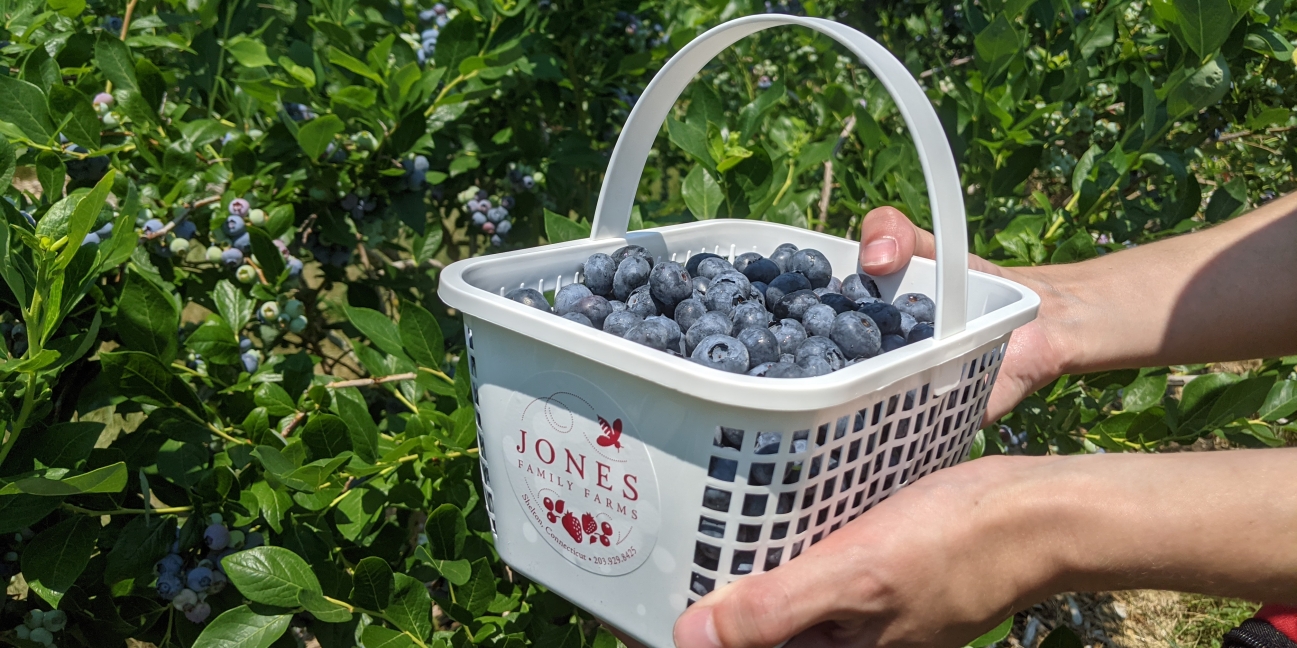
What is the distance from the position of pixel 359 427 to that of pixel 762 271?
503mm

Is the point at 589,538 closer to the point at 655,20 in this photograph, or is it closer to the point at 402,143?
the point at 402,143

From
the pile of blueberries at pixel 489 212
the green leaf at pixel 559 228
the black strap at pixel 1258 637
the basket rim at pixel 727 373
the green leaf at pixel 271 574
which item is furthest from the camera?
the pile of blueberries at pixel 489 212

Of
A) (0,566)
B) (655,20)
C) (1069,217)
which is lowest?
(0,566)

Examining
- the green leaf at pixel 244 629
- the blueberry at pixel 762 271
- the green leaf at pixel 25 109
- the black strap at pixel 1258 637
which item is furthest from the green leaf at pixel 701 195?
the black strap at pixel 1258 637

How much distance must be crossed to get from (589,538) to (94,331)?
0.54 metres

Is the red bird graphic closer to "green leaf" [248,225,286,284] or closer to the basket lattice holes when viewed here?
the basket lattice holes

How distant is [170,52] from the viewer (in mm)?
1804

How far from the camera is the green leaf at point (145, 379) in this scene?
3.19ft

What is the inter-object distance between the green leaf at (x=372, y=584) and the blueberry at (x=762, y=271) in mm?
519

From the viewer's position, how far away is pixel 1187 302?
1257 millimetres

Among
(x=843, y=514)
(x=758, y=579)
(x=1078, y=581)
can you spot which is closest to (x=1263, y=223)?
(x=1078, y=581)

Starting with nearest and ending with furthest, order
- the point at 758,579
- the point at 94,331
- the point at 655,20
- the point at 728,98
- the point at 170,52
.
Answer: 1. the point at 758,579
2. the point at 94,331
3. the point at 170,52
4. the point at 655,20
5. the point at 728,98

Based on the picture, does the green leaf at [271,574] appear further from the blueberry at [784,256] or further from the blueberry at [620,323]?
the blueberry at [784,256]

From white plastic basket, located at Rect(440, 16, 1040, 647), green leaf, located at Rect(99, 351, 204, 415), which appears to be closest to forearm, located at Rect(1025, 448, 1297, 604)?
white plastic basket, located at Rect(440, 16, 1040, 647)
